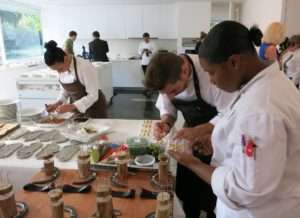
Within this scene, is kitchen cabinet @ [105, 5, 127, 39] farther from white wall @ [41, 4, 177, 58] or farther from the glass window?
the glass window

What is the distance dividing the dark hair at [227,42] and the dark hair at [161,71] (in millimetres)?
508

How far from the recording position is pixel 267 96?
26.3 inches

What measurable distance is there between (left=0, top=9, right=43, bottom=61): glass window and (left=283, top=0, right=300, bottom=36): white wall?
4965mm

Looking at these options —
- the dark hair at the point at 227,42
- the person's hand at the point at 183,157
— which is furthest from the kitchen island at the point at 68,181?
the dark hair at the point at 227,42

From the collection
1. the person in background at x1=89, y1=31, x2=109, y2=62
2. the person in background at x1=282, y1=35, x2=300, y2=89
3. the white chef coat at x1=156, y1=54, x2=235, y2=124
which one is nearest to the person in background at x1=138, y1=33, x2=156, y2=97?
the person in background at x1=89, y1=31, x2=109, y2=62

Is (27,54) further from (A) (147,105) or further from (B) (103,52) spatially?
(A) (147,105)

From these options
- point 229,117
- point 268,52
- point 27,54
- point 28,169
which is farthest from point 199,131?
point 27,54

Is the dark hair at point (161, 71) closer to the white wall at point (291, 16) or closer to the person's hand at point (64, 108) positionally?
the person's hand at point (64, 108)

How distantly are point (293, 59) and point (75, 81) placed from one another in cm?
267

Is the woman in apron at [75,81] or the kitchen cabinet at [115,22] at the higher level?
the kitchen cabinet at [115,22]

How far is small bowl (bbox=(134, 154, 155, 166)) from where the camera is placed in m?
1.24

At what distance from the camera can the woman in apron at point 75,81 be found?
188cm

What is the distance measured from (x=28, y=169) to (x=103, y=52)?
4.76m

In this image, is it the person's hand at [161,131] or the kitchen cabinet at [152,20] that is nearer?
the person's hand at [161,131]
